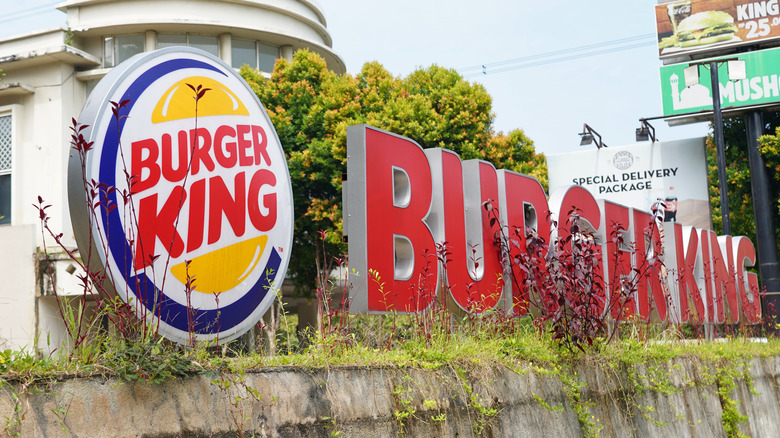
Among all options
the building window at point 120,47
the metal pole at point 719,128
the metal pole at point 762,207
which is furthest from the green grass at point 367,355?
the building window at point 120,47

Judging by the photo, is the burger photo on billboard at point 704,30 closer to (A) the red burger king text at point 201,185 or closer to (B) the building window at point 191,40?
(B) the building window at point 191,40

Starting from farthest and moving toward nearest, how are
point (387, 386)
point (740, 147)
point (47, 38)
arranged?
point (740, 147), point (47, 38), point (387, 386)

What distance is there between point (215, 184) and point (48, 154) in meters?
19.2

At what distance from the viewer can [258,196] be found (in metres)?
5.10

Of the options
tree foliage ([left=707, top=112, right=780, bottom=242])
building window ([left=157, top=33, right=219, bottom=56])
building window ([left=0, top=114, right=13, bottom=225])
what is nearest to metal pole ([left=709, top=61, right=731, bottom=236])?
tree foliage ([left=707, top=112, right=780, bottom=242])

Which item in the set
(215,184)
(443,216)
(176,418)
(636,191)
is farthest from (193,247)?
(636,191)

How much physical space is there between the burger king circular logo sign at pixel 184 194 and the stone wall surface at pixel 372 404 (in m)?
0.51

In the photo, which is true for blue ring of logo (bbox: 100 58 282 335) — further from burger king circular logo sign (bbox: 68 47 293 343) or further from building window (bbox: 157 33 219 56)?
building window (bbox: 157 33 219 56)

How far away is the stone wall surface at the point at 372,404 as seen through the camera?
3.00 m

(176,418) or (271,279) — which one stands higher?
(271,279)

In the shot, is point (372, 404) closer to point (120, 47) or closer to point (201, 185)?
point (201, 185)

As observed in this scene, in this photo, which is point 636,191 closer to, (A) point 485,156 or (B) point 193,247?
(A) point 485,156

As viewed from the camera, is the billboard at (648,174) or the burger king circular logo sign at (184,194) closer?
the burger king circular logo sign at (184,194)

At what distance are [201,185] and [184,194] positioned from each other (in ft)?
0.64
